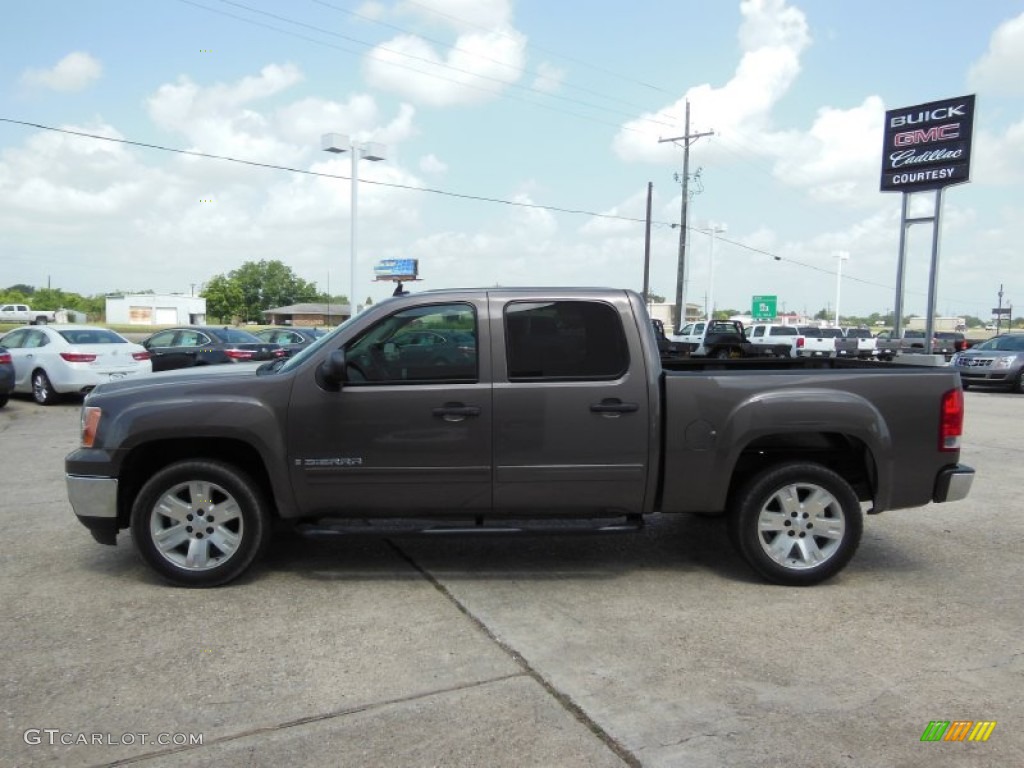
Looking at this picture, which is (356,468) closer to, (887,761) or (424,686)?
(424,686)

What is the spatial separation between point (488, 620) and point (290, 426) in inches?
63.2

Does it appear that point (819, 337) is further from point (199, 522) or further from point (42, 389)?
point (199, 522)

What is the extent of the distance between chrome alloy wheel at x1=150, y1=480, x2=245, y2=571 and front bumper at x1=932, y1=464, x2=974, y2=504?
4.27 meters

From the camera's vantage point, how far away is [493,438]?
4613 millimetres

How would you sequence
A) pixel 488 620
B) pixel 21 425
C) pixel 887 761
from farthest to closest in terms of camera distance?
pixel 21 425, pixel 488 620, pixel 887 761

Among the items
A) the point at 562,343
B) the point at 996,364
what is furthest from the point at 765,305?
the point at 562,343

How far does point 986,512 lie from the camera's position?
692 cm

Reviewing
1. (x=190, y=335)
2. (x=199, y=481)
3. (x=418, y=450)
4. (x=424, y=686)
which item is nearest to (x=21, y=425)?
(x=190, y=335)

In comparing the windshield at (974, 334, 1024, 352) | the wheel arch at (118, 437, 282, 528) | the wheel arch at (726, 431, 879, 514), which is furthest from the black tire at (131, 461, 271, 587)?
the windshield at (974, 334, 1024, 352)

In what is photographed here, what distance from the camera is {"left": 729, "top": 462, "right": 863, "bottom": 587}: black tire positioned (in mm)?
4738

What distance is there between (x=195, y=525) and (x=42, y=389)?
1159cm

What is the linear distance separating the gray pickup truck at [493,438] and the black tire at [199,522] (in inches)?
0.5

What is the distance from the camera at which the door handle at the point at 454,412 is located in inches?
181

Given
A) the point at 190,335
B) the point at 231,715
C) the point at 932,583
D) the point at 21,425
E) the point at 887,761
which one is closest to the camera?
the point at 887,761
